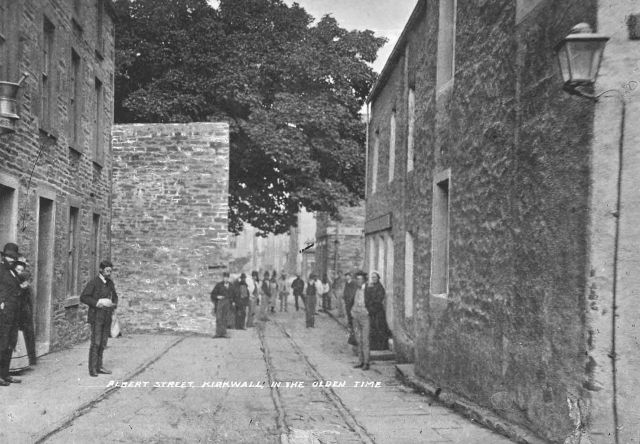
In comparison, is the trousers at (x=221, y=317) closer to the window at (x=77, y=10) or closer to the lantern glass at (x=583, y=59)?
the window at (x=77, y=10)

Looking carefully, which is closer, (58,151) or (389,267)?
(58,151)

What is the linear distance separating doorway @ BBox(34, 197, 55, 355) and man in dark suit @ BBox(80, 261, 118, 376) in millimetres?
2145

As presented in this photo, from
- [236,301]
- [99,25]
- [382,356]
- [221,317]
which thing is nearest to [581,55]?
[382,356]

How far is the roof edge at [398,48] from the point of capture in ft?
39.4

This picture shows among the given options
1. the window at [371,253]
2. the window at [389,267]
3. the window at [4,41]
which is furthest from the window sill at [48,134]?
the window at [371,253]

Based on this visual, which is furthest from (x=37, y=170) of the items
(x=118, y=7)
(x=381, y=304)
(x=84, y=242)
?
(x=118, y=7)

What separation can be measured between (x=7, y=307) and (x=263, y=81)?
15.0 meters

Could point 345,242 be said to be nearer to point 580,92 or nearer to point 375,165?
point 375,165

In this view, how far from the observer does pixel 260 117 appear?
2153 cm

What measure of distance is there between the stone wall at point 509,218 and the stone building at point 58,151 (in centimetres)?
607

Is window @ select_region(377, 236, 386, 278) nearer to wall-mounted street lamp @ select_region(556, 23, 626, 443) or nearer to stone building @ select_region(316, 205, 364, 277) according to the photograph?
wall-mounted street lamp @ select_region(556, 23, 626, 443)

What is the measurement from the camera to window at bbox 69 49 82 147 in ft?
44.1

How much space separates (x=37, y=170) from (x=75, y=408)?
5.10 m

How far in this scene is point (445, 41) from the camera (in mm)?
10203
